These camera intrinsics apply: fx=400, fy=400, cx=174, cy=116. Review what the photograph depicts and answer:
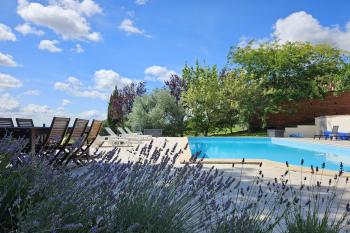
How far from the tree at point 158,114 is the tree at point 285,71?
409 centimetres

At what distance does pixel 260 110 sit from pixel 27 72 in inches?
667

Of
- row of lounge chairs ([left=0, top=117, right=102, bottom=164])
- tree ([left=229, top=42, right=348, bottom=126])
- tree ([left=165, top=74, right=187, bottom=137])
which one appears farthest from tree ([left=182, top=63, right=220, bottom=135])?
row of lounge chairs ([left=0, top=117, right=102, bottom=164])

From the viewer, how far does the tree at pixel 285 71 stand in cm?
2445

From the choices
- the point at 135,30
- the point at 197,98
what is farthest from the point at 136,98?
the point at 135,30

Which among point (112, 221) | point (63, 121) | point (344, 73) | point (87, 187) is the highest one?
point (344, 73)

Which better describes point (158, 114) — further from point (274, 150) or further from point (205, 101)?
point (274, 150)

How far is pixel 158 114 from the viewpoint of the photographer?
946 inches

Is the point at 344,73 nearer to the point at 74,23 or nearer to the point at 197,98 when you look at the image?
the point at 197,98

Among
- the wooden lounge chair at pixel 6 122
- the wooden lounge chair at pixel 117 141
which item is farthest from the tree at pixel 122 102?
the wooden lounge chair at pixel 6 122

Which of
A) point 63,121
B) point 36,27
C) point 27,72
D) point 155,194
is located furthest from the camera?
point 36,27

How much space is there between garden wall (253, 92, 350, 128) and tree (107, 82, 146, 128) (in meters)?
8.35

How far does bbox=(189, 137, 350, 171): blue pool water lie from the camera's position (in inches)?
536

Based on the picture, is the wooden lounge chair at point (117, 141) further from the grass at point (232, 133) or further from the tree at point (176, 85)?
the tree at point (176, 85)

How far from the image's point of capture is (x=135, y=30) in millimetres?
15594
